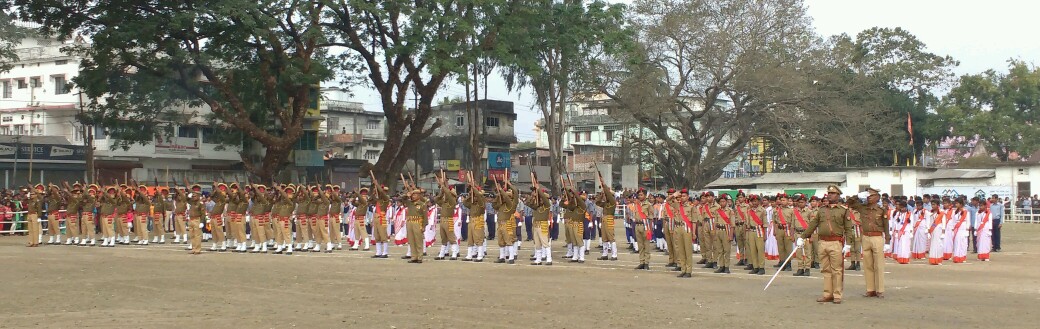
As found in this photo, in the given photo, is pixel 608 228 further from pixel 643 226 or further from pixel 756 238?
pixel 756 238

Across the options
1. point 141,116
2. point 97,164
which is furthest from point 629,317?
point 97,164

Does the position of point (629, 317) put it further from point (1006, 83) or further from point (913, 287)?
point (1006, 83)

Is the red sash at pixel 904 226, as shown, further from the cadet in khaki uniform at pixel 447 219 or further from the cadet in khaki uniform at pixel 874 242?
the cadet in khaki uniform at pixel 447 219

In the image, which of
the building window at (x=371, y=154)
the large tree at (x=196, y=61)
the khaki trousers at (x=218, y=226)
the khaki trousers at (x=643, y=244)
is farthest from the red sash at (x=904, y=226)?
the building window at (x=371, y=154)

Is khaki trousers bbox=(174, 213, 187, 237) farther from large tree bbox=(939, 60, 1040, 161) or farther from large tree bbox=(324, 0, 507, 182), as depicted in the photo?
large tree bbox=(939, 60, 1040, 161)

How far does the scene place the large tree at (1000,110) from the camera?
5775cm

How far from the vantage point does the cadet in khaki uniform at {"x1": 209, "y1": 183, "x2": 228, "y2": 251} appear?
950 inches

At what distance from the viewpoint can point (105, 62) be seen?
34406mm

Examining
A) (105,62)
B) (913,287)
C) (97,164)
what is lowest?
(913,287)

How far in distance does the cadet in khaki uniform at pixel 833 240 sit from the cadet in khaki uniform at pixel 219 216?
1481 centimetres

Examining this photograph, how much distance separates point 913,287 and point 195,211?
15.2m

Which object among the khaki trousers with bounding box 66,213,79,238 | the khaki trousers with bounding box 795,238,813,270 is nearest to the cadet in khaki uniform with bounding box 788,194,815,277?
the khaki trousers with bounding box 795,238,813,270

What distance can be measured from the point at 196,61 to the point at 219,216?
1127 centimetres

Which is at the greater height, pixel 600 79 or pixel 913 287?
pixel 600 79
